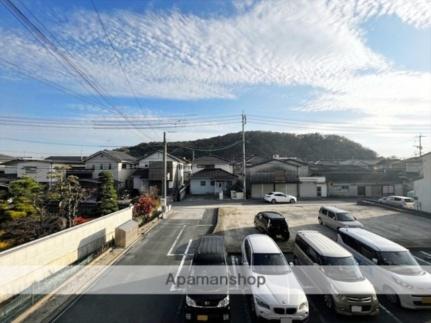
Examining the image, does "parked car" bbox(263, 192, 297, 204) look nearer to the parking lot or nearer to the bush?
the parking lot

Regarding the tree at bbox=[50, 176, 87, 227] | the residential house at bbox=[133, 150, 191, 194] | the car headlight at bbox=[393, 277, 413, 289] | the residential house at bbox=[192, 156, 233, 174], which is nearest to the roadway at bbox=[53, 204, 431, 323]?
the car headlight at bbox=[393, 277, 413, 289]

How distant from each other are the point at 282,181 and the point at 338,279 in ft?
95.2

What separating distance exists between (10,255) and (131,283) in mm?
4064

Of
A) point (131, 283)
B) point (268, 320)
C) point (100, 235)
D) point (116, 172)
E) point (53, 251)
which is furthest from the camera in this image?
point (116, 172)

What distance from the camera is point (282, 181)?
123 ft

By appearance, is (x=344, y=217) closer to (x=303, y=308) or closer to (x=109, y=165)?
(x=303, y=308)

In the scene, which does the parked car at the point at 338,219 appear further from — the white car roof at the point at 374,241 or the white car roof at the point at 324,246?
the white car roof at the point at 324,246

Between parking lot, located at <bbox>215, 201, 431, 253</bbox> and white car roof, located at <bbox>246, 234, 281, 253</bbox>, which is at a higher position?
white car roof, located at <bbox>246, 234, 281, 253</bbox>

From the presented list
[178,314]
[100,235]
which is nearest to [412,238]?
[178,314]

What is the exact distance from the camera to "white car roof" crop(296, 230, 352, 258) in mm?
9922

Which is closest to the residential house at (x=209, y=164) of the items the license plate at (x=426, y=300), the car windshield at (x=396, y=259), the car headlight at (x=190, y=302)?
the car windshield at (x=396, y=259)

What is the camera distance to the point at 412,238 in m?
16.7

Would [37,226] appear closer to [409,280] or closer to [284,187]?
[409,280]

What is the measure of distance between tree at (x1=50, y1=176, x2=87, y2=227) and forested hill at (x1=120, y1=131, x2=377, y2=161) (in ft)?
225
